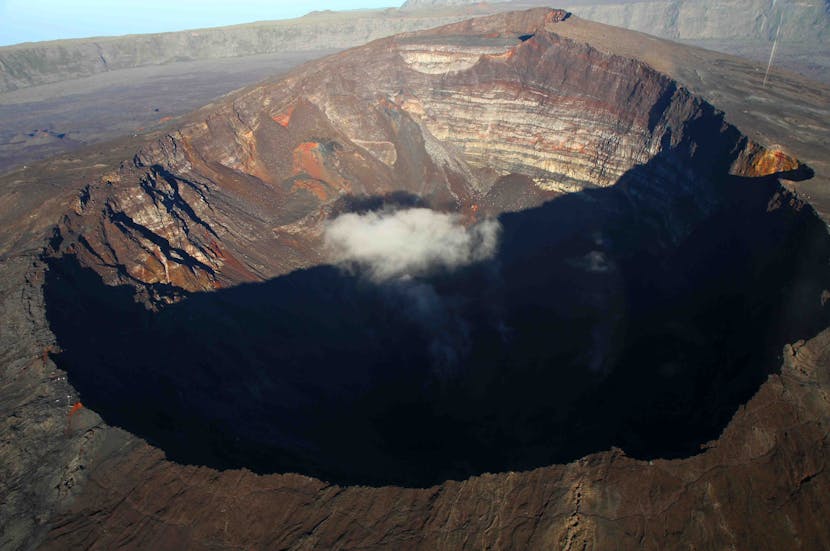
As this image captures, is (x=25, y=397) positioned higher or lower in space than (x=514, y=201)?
higher

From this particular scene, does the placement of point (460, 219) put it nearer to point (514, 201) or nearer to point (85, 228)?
point (514, 201)

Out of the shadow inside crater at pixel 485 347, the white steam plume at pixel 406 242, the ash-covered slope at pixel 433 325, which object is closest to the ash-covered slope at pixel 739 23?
the ash-covered slope at pixel 433 325

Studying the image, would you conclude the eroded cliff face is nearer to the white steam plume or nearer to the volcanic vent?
the volcanic vent

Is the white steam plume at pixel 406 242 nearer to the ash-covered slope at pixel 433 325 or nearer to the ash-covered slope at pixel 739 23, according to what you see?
the ash-covered slope at pixel 433 325

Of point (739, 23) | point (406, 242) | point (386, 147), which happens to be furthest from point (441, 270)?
point (739, 23)

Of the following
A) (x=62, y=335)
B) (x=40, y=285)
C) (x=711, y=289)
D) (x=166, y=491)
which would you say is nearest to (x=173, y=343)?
(x=62, y=335)

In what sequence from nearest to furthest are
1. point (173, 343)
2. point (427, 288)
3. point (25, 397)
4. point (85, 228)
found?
point (25, 397)
point (173, 343)
point (85, 228)
point (427, 288)
